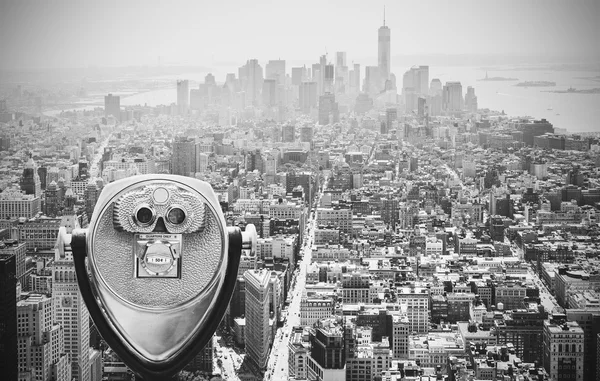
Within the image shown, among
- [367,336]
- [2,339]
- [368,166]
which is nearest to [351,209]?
[368,166]

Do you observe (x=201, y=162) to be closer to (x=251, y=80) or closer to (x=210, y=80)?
(x=210, y=80)

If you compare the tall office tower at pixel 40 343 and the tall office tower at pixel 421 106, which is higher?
the tall office tower at pixel 421 106

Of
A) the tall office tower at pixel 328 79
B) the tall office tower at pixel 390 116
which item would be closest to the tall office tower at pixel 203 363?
the tall office tower at pixel 328 79

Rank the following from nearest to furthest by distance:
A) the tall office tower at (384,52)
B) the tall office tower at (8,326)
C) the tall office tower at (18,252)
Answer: the tall office tower at (8,326) < the tall office tower at (18,252) < the tall office tower at (384,52)

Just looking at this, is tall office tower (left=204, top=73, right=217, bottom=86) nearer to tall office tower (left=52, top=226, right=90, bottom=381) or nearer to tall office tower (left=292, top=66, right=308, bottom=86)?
tall office tower (left=292, top=66, right=308, bottom=86)

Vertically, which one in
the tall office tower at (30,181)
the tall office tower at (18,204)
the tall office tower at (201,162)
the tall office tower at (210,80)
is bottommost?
the tall office tower at (18,204)

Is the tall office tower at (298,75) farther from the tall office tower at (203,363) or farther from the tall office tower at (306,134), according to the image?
the tall office tower at (203,363)
